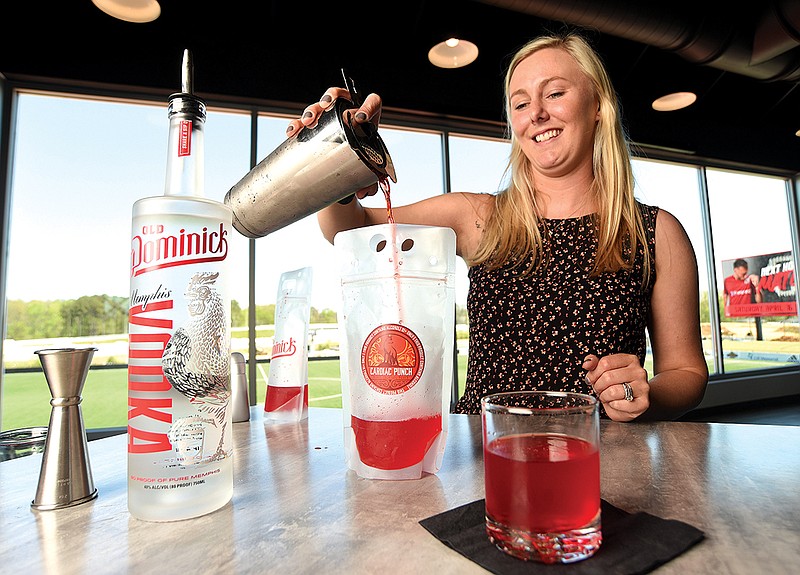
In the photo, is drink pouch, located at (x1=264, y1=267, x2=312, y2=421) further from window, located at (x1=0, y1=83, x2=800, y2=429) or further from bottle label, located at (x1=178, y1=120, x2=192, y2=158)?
window, located at (x1=0, y1=83, x2=800, y2=429)

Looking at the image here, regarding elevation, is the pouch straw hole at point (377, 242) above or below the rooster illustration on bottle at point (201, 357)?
above

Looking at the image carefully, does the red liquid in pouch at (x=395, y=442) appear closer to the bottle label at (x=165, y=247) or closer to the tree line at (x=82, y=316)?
the bottle label at (x=165, y=247)

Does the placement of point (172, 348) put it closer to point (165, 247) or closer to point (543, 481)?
point (165, 247)

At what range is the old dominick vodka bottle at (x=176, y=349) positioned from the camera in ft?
1.50

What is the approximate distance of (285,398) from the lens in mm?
963

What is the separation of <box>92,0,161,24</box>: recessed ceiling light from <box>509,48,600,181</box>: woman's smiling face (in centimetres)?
232

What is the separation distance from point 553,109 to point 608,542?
3.81ft

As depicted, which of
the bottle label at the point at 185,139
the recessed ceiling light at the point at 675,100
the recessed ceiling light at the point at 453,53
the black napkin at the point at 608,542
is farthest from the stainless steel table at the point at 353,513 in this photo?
the recessed ceiling light at the point at 675,100

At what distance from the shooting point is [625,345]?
1.27m

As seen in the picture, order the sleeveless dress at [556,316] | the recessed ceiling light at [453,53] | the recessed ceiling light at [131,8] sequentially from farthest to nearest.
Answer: the recessed ceiling light at [453,53], the recessed ceiling light at [131,8], the sleeveless dress at [556,316]

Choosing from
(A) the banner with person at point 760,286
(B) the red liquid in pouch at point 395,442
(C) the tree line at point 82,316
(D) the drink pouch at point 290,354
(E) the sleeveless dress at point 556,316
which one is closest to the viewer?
(B) the red liquid in pouch at point 395,442

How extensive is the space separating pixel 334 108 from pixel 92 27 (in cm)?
351

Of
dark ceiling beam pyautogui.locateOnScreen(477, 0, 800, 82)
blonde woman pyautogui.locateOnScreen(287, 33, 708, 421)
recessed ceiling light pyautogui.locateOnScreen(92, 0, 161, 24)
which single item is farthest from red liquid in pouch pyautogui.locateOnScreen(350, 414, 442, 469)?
recessed ceiling light pyautogui.locateOnScreen(92, 0, 161, 24)

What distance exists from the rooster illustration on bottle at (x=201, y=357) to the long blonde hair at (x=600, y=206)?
3.26ft
